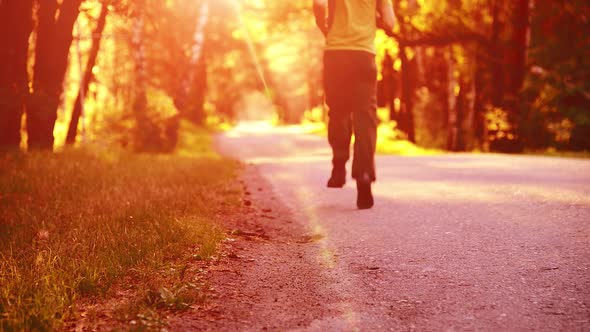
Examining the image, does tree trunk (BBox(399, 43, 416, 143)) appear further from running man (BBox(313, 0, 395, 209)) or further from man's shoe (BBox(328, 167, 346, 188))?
running man (BBox(313, 0, 395, 209))

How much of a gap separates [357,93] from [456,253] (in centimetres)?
231

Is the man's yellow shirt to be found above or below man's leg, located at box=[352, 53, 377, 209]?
above

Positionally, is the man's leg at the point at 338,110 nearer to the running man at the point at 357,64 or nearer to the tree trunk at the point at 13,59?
the running man at the point at 357,64

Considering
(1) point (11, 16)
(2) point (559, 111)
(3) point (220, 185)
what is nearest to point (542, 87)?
(2) point (559, 111)

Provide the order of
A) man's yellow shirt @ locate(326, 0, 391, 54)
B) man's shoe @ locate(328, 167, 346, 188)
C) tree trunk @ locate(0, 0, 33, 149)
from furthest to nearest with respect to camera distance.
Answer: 1. tree trunk @ locate(0, 0, 33, 149)
2. man's shoe @ locate(328, 167, 346, 188)
3. man's yellow shirt @ locate(326, 0, 391, 54)

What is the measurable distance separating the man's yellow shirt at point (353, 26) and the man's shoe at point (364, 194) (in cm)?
125

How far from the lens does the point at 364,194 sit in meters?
6.22

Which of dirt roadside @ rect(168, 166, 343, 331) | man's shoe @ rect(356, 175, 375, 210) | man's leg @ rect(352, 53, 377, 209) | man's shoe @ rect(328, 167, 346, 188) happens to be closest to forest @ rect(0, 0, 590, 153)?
man's shoe @ rect(328, 167, 346, 188)

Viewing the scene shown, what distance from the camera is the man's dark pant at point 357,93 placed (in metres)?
6.10

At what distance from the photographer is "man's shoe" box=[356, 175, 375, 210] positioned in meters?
6.16

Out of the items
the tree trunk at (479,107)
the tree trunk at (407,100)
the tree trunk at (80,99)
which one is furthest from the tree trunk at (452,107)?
the tree trunk at (80,99)

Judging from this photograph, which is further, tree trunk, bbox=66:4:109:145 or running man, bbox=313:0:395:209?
tree trunk, bbox=66:4:109:145

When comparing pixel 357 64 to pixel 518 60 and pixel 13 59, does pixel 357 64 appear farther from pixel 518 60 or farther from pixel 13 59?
pixel 518 60

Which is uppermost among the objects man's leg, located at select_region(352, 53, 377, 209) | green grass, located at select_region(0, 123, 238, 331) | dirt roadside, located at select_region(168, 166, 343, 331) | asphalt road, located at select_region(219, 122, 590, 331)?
man's leg, located at select_region(352, 53, 377, 209)
